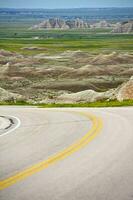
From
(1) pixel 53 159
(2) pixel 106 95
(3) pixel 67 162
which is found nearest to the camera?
(3) pixel 67 162

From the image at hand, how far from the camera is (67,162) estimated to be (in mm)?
13102

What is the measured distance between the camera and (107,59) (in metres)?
121

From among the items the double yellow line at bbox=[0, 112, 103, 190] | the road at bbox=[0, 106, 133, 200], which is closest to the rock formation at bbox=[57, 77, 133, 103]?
the road at bbox=[0, 106, 133, 200]

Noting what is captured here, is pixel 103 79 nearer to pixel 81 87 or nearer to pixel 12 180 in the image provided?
pixel 81 87

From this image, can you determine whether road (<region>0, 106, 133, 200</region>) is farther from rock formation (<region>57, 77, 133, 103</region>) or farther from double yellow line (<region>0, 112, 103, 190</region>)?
rock formation (<region>57, 77, 133, 103</region>)

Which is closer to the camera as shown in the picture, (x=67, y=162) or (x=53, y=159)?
(x=67, y=162)

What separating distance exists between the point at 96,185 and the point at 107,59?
→ 11128 centimetres

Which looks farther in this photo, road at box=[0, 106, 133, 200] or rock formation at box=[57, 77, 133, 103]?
rock formation at box=[57, 77, 133, 103]

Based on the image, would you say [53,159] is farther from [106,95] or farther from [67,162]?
[106,95]

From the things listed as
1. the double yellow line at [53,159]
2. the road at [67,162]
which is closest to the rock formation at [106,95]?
the road at [67,162]

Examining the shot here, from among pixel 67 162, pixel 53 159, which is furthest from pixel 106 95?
pixel 67 162

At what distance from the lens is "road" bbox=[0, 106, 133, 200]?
1035 cm

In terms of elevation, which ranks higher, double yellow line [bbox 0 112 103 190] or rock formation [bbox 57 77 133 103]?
double yellow line [bbox 0 112 103 190]

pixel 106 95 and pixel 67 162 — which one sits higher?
pixel 67 162
